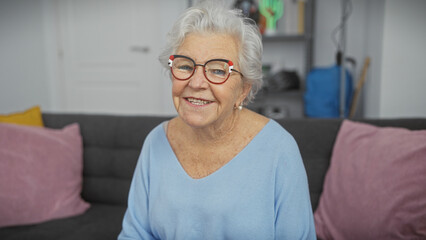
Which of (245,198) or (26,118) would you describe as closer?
(245,198)

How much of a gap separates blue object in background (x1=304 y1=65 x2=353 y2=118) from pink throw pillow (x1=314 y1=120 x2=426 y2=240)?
71.4 inches

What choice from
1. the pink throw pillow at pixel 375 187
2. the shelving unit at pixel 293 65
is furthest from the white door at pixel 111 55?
the pink throw pillow at pixel 375 187

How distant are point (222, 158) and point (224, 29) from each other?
1.24 ft

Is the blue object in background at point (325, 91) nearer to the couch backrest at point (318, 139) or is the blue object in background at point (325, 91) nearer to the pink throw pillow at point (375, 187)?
the couch backrest at point (318, 139)

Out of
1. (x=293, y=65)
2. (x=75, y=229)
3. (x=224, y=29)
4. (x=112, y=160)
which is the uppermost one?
(x=224, y=29)

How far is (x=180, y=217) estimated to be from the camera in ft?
3.44

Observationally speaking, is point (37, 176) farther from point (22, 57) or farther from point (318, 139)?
point (22, 57)

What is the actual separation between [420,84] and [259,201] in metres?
2.13

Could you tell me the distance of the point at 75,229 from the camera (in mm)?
1542

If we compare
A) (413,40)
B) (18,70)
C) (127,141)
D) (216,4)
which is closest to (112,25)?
(18,70)

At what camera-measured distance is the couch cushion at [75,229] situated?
148 centimetres

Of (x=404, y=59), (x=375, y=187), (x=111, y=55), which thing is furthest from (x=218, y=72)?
(x=111, y=55)

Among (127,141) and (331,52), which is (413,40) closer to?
(331,52)

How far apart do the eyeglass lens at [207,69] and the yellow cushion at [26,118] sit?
3.85 feet
